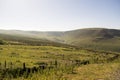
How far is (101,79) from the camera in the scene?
30.2m

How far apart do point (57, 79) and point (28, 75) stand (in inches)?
140

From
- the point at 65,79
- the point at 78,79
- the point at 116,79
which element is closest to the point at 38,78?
the point at 65,79

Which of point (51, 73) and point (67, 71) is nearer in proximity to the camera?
point (51, 73)

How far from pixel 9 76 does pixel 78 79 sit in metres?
8.81

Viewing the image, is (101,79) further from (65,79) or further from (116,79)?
(65,79)

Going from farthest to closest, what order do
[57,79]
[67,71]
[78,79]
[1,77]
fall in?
[67,71] → [78,79] → [57,79] → [1,77]

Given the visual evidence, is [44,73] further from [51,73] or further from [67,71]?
[67,71]

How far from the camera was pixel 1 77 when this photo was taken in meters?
25.7

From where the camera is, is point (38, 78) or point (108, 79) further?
point (108, 79)

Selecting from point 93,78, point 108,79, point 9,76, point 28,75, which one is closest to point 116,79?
point 108,79

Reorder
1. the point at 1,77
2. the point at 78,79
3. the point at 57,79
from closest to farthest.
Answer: the point at 1,77 → the point at 57,79 → the point at 78,79

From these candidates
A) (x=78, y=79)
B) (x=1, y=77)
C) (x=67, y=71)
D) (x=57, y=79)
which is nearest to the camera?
(x=1, y=77)

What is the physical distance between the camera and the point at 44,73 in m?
30.2

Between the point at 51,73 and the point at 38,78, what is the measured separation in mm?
4149
